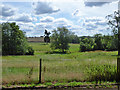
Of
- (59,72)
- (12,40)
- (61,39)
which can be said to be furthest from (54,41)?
(59,72)

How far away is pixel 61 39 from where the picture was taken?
2862 inches

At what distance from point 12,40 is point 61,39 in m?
28.8

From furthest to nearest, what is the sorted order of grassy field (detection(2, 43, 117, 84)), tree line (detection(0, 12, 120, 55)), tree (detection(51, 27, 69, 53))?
tree (detection(51, 27, 69, 53)) → tree line (detection(0, 12, 120, 55)) → grassy field (detection(2, 43, 117, 84))

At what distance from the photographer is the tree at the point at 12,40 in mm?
47562

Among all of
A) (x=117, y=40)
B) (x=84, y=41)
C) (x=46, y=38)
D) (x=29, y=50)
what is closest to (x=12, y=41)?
(x=29, y=50)

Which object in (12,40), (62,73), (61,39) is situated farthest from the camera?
(61,39)

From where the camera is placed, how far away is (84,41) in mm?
77125

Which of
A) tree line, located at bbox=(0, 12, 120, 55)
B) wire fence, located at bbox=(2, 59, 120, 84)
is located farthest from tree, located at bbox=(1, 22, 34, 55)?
wire fence, located at bbox=(2, 59, 120, 84)

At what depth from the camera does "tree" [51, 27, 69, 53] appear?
238ft

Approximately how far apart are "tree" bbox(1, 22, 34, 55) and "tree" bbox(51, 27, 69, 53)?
23608 mm

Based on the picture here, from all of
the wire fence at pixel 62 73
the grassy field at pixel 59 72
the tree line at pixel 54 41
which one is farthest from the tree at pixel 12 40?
the wire fence at pixel 62 73

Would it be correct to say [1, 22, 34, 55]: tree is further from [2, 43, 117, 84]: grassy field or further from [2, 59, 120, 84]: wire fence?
[2, 59, 120, 84]: wire fence

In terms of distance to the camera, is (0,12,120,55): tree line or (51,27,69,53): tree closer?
(0,12,120,55): tree line

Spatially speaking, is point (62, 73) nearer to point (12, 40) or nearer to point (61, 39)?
point (12, 40)
